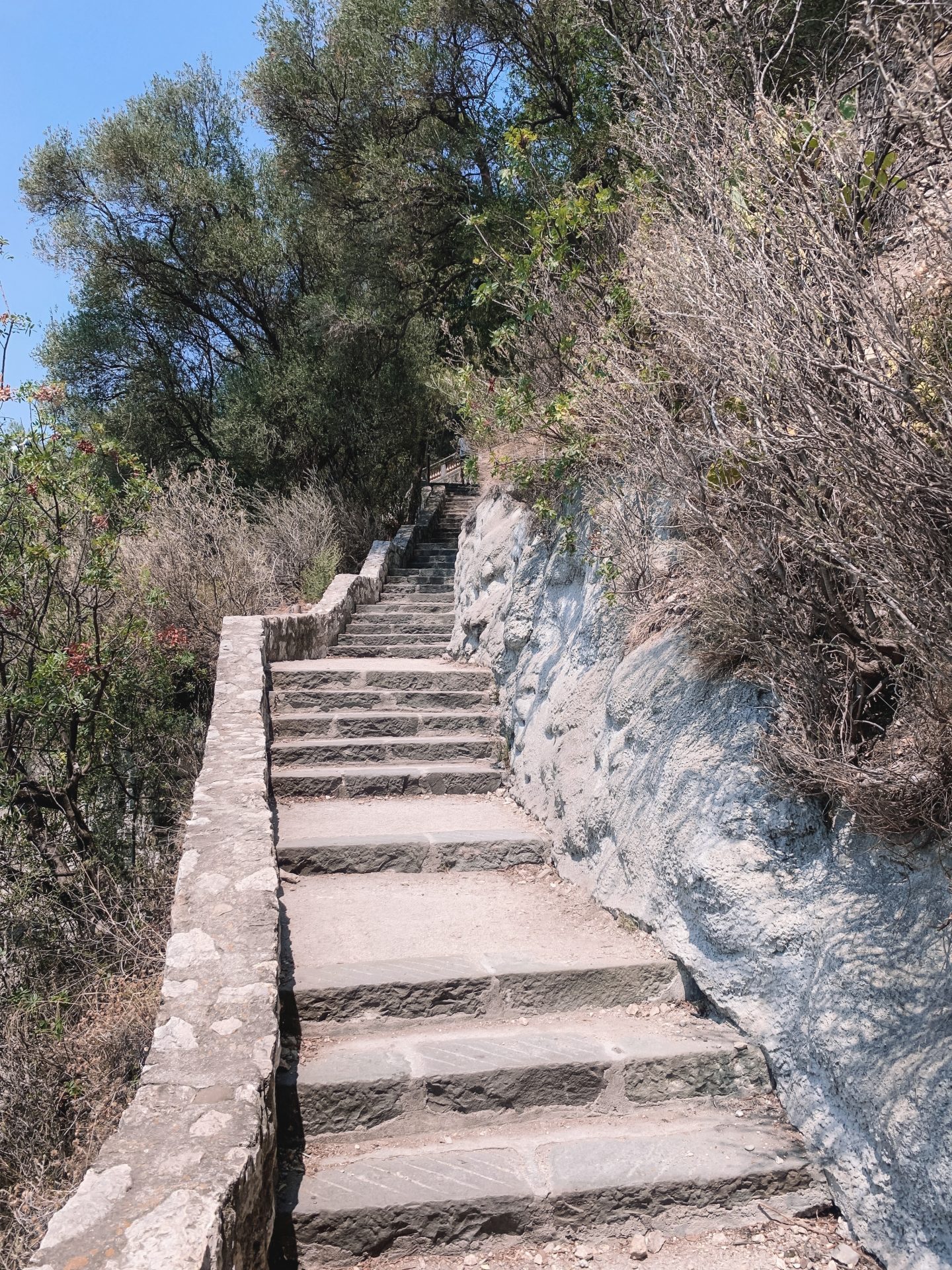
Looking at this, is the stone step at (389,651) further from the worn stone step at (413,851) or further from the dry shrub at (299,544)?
the worn stone step at (413,851)

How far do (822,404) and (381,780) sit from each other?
389 cm

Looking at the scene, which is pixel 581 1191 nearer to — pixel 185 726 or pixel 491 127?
pixel 185 726

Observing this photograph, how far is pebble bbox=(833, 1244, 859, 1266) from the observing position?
253 cm

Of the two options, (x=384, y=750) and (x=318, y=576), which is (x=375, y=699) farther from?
(x=318, y=576)

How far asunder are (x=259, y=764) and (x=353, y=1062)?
176 cm

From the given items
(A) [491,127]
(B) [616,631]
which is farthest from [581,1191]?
(A) [491,127]

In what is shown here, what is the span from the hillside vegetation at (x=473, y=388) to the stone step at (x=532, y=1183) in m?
1.21

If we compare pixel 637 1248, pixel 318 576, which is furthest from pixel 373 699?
pixel 318 576

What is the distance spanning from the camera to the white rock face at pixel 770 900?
240cm

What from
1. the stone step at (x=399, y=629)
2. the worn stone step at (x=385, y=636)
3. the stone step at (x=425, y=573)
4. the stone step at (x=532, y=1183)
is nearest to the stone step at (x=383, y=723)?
the worn stone step at (x=385, y=636)

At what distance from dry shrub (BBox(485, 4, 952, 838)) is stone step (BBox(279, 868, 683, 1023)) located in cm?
128

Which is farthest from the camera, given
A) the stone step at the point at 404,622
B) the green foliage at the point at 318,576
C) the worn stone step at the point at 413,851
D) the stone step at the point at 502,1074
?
the green foliage at the point at 318,576

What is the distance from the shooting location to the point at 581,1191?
8.91 feet

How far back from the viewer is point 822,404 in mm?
2557
